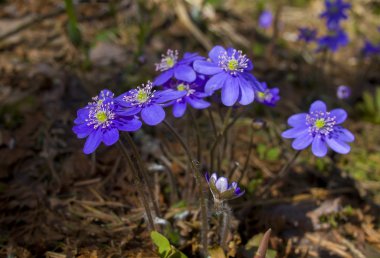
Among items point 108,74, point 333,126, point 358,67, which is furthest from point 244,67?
point 358,67

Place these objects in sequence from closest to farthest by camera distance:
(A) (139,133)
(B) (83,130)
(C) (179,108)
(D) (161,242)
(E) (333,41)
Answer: (B) (83,130), (D) (161,242), (C) (179,108), (A) (139,133), (E) (333,41)

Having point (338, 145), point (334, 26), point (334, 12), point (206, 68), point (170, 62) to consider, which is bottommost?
point (338, 145)

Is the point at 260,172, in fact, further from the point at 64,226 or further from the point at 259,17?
the point at 259,17

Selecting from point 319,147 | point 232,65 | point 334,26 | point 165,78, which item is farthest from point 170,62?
point 334,26

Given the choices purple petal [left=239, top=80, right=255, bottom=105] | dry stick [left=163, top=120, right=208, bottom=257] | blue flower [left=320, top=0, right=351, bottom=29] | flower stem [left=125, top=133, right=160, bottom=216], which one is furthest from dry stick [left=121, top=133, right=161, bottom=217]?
blue flower [left=320, top=0, right=351, bottom=29]

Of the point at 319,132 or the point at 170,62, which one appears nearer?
the point at 319,132

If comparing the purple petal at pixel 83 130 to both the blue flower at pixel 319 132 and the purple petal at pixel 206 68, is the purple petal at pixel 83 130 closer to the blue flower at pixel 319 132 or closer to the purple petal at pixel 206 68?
the purple petal at pixel 206 68

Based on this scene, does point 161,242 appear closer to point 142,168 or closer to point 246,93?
point 142,168
